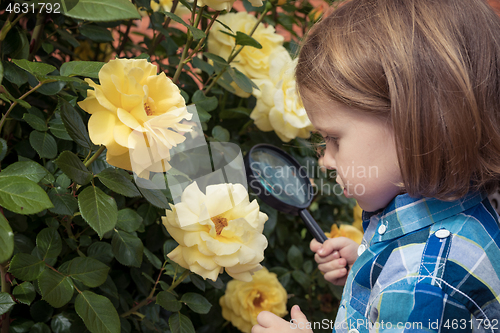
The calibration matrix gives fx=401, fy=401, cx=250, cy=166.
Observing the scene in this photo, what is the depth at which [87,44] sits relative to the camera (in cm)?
96

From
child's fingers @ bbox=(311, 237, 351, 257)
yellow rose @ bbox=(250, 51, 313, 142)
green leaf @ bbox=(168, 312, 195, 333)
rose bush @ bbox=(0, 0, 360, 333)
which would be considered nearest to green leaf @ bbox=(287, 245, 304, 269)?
rose bush @ bbox=(0, 0, 360, 333)

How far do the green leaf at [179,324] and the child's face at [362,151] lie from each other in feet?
1.10

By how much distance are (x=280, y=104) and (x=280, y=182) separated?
0.17m

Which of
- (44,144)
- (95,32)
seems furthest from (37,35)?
(44,144)

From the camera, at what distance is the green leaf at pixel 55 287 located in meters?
0.52

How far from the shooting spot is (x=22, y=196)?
414mm

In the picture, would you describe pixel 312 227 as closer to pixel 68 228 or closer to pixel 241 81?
pixel 241 81

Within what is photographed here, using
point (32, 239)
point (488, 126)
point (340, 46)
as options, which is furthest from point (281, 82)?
point (32, 239)

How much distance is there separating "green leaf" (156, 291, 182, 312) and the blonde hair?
1.31 ft

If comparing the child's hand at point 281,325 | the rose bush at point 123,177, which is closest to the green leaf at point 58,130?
the rose bush at point 123,177

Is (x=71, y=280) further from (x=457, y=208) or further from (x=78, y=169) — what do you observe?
(x=457, y=208)

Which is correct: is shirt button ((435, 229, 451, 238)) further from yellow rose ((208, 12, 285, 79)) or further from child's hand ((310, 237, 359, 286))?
yellow rose ((208, 12, 285, 79))

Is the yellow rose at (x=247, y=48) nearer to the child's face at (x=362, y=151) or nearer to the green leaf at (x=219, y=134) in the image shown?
the green leaf at (x=219, y=134)

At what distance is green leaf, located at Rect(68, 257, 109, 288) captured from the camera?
561mm
